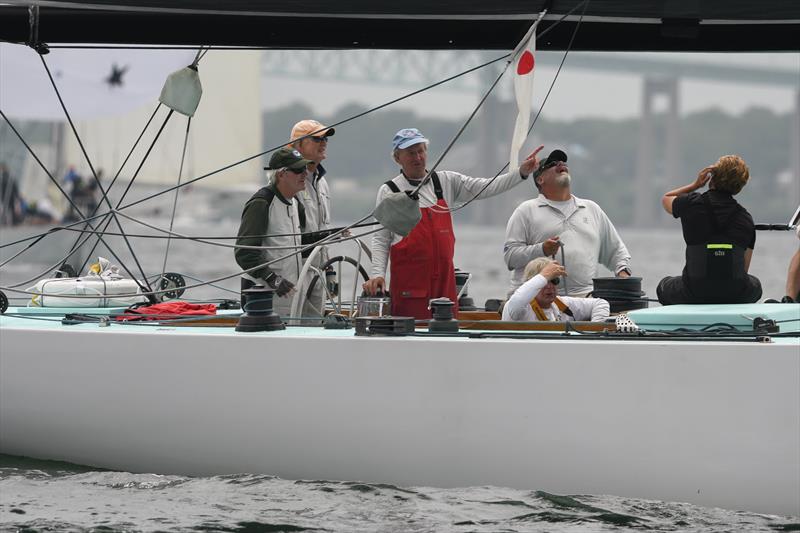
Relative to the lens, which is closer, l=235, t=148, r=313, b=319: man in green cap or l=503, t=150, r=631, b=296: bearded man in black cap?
l=235, t=148, r=313, b=319: man in green cap

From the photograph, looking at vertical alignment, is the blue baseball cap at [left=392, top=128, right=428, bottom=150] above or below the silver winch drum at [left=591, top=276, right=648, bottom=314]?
above

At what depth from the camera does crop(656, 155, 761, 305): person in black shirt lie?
3.85 metres

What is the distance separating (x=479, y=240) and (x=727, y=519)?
39.5 m

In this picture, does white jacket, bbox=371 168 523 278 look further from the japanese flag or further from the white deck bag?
the white deck bag

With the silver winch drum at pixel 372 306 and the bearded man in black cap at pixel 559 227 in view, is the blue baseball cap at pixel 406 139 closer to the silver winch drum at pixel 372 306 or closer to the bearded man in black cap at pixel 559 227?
the silver winch drum at pixel 372 306

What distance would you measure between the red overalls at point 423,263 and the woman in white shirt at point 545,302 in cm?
23

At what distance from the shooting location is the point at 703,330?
374 cm

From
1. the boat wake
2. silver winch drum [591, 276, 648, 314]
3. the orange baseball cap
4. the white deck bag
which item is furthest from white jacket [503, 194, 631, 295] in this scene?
the white deck bag

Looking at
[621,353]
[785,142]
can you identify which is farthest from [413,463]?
[785,142]

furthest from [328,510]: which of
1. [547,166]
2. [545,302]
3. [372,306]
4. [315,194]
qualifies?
[547,166]

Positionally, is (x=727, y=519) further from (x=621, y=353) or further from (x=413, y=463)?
(x=413, y=463)

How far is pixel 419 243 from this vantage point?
4.15 m

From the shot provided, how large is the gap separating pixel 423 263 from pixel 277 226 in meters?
0.66

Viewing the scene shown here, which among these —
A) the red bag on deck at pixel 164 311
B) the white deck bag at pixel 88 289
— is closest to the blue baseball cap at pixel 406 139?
the red bag on deck at pixel 164 311
